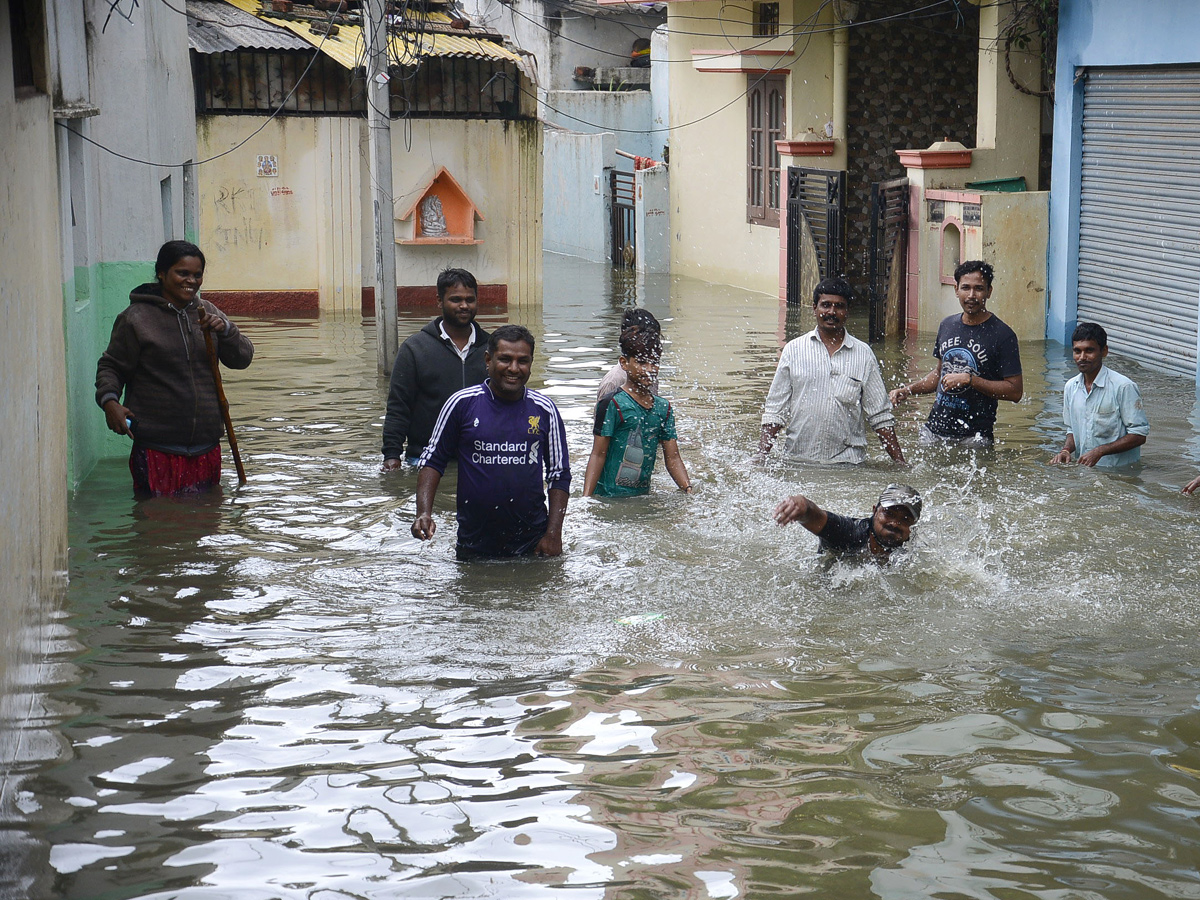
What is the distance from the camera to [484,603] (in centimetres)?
728

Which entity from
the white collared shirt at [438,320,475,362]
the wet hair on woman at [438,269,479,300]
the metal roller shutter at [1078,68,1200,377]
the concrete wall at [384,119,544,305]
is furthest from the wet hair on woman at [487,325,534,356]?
the concrete wall at [384,119,544,305]

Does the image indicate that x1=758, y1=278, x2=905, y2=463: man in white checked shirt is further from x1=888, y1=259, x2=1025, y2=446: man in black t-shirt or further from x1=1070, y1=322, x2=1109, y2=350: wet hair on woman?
x1=1070, y1=322, x2=1109, y2=350: wet hair on woman

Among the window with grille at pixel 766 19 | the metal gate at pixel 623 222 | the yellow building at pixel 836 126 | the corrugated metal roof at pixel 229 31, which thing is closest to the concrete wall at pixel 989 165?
the yellow building at pixel 836 126

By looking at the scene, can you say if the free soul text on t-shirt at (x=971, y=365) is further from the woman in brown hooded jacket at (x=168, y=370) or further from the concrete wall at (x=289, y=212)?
the concrete wall at (x=289, y=212)

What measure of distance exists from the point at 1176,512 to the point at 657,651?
4127 millimetres

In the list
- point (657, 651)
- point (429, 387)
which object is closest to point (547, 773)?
point (657, 651)

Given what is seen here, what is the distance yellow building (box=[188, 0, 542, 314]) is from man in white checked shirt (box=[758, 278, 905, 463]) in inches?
489

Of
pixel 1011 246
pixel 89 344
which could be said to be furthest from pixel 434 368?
pixel 1011 246

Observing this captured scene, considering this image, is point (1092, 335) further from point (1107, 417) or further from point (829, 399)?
point (829, 399)

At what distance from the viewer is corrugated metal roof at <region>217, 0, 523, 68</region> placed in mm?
19781

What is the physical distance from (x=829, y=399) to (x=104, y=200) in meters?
5.91

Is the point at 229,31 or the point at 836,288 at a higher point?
the point at 229,31

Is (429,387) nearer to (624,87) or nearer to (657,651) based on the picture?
(657,651)

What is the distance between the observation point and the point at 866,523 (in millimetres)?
7133
